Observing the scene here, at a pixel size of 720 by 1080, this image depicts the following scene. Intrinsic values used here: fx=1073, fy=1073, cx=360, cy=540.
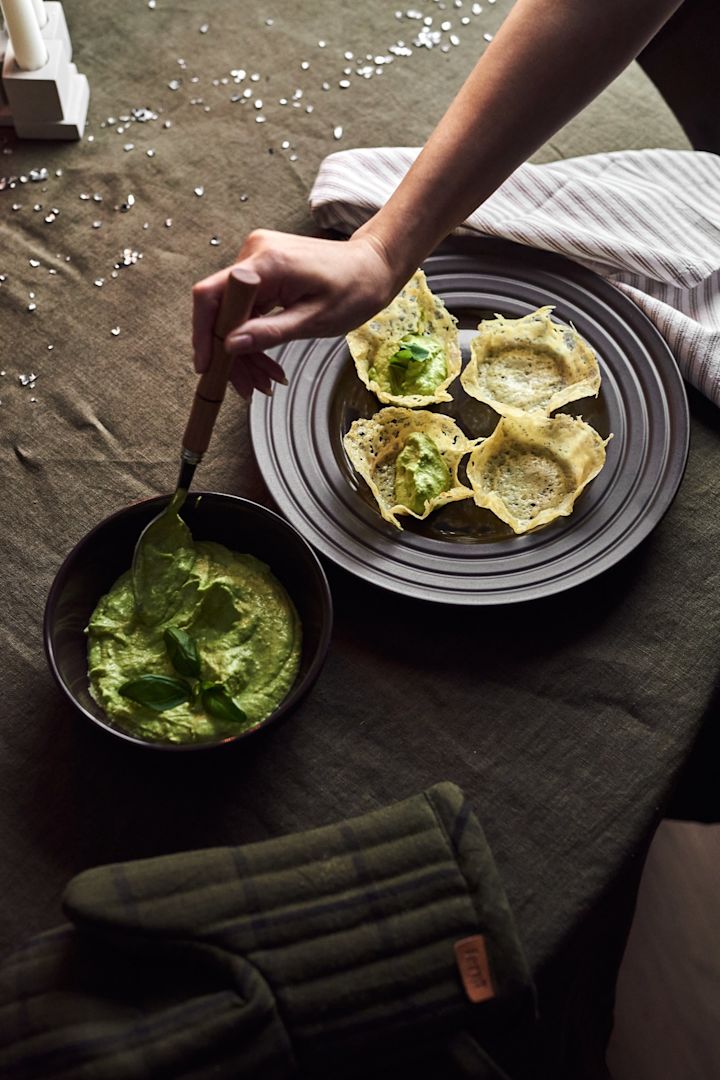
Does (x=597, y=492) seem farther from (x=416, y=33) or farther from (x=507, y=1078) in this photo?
(x=416, y=33)

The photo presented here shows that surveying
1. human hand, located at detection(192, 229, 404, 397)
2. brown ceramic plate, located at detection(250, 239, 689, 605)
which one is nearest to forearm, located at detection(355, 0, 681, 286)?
human hand, located at detection(192, 229, 404, 397)

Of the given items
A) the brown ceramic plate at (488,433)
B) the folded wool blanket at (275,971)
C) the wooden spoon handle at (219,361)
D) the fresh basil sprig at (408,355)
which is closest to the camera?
the folded wool blanket at (275,971)

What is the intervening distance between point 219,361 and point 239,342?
0.11 feet

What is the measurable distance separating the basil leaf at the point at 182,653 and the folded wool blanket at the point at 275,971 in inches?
6.9

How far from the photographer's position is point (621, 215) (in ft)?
4.99

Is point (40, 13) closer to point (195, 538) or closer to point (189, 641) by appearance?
point (195, 538)

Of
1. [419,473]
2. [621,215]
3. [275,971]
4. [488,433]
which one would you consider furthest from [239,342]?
[621,215]

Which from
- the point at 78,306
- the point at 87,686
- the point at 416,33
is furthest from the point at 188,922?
the point at 416,33

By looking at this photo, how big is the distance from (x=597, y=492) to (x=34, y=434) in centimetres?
69

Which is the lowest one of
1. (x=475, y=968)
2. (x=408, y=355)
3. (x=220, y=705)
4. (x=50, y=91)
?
(x=475, y=968)

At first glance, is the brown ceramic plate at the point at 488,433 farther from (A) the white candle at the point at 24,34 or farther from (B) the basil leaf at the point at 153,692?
(A) the white candle at the point at 24,34

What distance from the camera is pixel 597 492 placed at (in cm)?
123

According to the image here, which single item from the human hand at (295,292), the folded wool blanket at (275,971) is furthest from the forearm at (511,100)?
the folded wool blanket at (275,971)

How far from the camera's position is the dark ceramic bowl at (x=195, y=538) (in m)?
1.03
